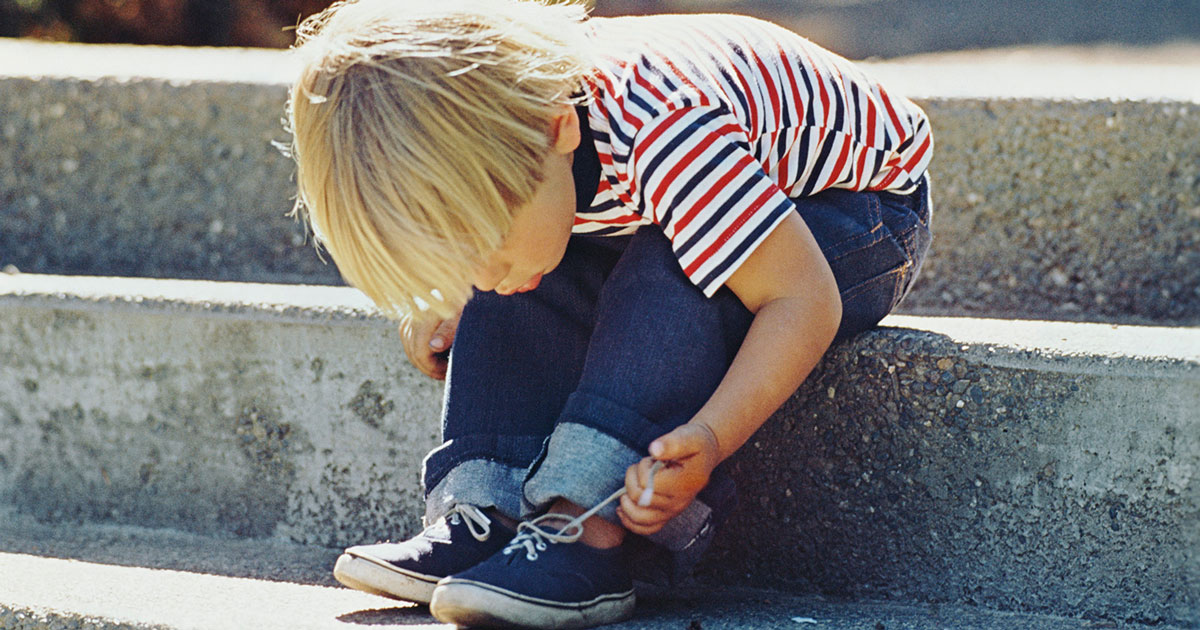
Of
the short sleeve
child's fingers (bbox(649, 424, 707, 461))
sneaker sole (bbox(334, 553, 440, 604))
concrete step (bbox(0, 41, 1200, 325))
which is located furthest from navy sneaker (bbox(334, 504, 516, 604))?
concrete step (bbox(0, 41, 1200, 325))

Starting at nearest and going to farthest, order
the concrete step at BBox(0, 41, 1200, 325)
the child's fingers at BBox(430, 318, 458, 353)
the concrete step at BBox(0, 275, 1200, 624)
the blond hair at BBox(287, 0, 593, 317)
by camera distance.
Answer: the blond hair at BBox(287, 0, 593, 317), the concrete step at BBox(0, 275, 1200, 624), the child's fingers at BBox(430, 318, 458, 353), the concrete step at BBox(0, 41, 1200, 325)

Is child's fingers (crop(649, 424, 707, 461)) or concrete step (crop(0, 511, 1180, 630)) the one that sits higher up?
child's fingers (crop(649, 424, 707, 461))

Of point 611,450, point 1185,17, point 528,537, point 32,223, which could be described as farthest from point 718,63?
point 1185,17

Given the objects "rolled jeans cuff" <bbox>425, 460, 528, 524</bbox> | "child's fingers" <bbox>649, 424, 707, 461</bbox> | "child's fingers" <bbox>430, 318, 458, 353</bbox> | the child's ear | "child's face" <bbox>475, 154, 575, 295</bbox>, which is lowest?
"rolled jeans cuff" <bbox>425, 460, 528, 524</bbox>

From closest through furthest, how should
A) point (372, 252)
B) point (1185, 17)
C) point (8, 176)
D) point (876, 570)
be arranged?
point (372, 252) → point (876, 570) → point (8, 176) → point (1185, 17)

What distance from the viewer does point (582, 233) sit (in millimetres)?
1366

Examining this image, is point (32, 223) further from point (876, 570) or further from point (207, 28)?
point (207, 28)

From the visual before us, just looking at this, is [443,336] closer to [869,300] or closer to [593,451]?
[593,451]

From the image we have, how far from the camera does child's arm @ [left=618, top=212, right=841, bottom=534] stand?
113 centimetres

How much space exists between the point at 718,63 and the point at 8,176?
1557 mm

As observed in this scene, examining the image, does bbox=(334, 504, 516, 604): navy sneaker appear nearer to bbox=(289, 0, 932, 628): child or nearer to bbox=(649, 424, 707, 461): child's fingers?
bbox=(289, 0, 932, 628): child

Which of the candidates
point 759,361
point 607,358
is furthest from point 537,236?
point 759,361

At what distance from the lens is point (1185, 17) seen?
16.2ft

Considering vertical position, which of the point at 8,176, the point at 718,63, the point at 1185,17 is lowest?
the point at 1185,17
